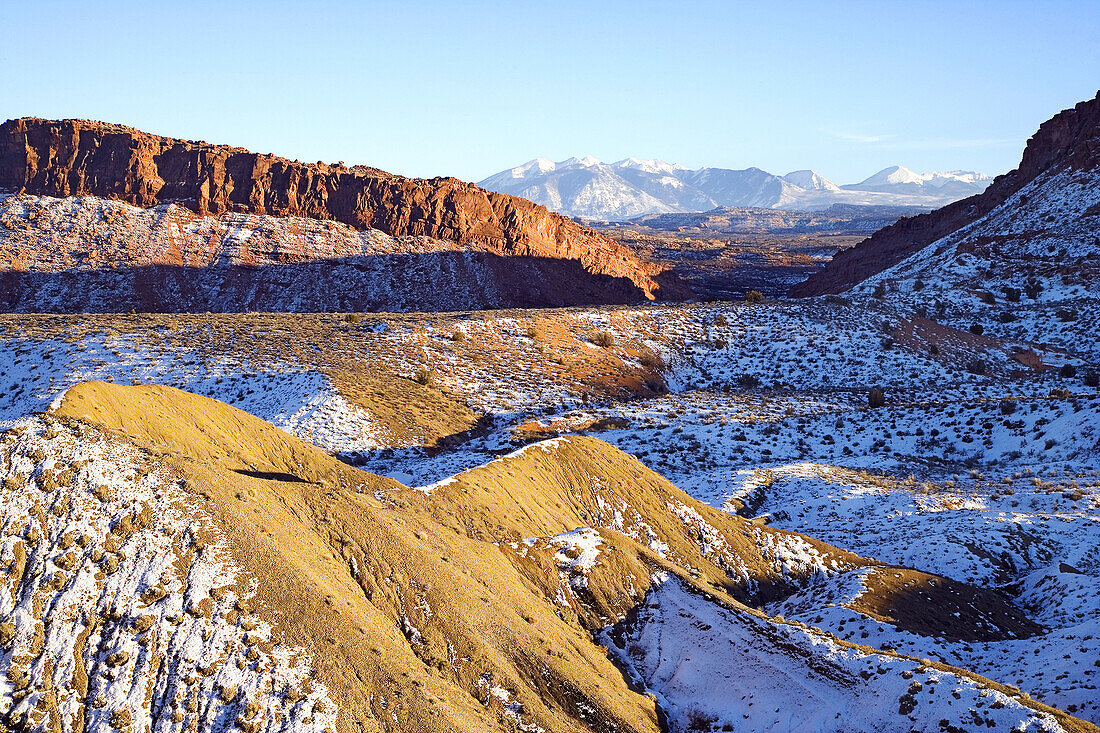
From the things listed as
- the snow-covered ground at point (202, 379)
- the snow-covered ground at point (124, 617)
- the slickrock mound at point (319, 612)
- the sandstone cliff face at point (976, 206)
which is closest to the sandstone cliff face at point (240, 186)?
the sandstone cliff face at point (976, 206)

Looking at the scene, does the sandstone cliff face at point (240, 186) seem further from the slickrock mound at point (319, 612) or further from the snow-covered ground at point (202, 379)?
the slickrock mound at point (319, 612)

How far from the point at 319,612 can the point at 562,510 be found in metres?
8.45

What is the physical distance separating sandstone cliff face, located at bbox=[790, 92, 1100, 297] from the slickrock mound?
63405mm

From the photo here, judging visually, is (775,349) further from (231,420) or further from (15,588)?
(15,588)

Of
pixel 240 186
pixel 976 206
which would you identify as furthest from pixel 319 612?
pixel 976 206

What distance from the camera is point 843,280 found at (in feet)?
262

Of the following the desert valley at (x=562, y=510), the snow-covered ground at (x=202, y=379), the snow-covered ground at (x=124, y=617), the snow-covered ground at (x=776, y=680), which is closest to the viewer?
the snow-covered ground at (x=124, y=617)

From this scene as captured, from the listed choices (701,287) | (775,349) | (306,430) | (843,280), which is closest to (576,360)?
(775,349)

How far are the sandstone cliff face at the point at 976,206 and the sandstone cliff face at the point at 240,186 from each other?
27555mm

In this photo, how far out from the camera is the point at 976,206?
76.4 meters

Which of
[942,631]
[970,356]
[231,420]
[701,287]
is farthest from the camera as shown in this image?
[701,287]

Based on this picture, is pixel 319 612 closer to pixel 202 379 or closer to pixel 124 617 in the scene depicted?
pixel 124 617

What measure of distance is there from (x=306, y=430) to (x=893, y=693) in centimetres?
2215

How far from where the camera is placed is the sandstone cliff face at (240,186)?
6850 centimetres
